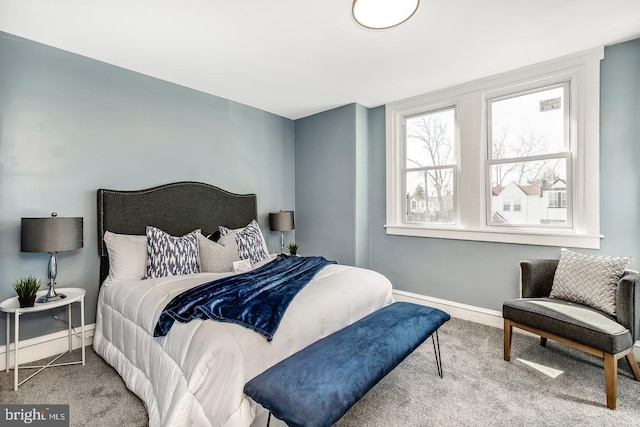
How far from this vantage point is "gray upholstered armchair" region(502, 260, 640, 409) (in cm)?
182

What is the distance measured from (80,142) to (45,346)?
1.75 m

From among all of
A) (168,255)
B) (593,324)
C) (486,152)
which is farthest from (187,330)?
(486,152)

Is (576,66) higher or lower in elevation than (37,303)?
higher

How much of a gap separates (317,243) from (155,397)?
2.81 m

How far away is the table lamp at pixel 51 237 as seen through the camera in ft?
6.93

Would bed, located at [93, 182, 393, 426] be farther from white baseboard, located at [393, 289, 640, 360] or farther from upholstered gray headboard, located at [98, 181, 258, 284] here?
white baseboard, located at [393, 289, 640, 360]

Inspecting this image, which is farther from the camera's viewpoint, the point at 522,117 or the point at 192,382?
the point at 522,117

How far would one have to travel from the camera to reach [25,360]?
7.71 feet

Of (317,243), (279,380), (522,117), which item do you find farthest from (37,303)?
(522,117)

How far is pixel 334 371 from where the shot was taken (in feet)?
A: 4.54

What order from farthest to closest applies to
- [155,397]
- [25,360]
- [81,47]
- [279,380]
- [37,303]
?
[81,47]
[25,360]
[37,303]
[155,397]
[279,380]

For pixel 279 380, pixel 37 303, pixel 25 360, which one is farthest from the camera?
pixel 25 360

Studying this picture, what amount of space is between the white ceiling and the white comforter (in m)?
1.94

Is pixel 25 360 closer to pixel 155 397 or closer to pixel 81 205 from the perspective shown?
pixel 81 205
